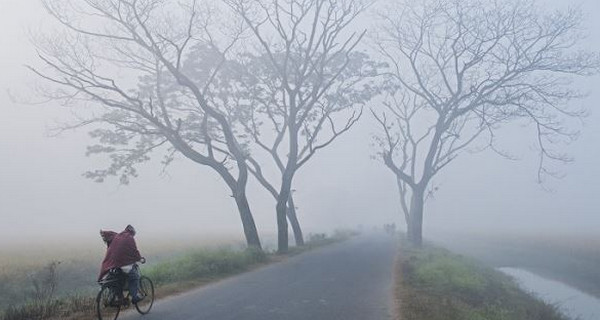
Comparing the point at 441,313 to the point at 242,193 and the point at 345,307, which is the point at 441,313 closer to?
the point at 345,307

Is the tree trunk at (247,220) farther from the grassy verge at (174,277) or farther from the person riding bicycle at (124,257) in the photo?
the person riding bicycle at (124,257)

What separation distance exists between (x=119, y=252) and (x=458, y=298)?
867 centimetres

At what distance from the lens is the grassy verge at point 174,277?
10594 mm

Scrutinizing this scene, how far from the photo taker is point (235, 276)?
17.6 metres

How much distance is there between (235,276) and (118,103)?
34.0 feet

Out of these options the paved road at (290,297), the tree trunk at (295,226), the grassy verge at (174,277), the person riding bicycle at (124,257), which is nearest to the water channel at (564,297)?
the paved road at (290,297)

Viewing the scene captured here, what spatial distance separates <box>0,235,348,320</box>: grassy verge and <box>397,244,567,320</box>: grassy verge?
562 centimetres

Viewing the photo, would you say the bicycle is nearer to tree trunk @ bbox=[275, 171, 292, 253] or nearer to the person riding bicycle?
the person riding bicycle

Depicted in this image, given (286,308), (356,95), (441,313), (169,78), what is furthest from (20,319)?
(356,95)

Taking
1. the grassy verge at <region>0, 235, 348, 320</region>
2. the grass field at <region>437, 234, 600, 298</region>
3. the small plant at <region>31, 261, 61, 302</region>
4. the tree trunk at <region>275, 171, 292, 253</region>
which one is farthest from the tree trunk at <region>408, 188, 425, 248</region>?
the small plant at <region>31, 261, 61, 302</region>

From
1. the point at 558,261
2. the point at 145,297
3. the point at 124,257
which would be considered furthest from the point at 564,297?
the point at 124,257

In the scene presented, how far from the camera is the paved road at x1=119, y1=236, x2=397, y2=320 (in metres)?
10.9

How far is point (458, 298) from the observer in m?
14.4

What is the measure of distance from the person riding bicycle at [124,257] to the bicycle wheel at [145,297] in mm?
350
